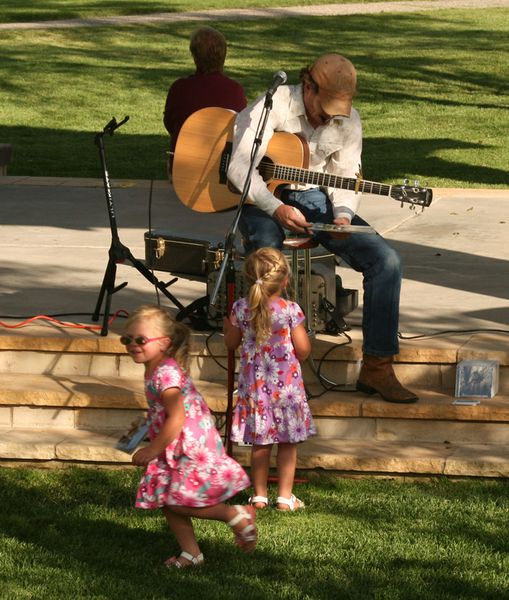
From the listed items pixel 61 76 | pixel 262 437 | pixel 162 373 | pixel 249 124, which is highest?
pixel 249 124

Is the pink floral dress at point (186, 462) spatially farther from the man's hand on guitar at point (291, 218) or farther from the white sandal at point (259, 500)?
the man's hand on guitar at point (291, 218)

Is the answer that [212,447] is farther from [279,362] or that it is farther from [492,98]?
[492,98]

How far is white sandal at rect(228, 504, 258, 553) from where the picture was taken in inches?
228

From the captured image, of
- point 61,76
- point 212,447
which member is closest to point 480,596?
point 212,447

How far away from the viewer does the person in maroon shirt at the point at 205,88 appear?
11.9 metres

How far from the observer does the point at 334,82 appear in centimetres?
695

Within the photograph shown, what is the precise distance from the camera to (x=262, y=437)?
6414mm

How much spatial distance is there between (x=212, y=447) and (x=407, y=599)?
3.35ft

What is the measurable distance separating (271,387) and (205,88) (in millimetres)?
5967

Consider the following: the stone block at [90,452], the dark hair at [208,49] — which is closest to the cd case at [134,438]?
the stone block at [90,452]

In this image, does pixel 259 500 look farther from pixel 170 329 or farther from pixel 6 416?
pixel 6 416

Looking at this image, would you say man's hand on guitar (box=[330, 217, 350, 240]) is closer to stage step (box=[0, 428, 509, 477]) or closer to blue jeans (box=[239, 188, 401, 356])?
blue jeans (box=[239, 188, 401, 356])

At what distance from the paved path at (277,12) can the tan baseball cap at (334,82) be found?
81.6 ft

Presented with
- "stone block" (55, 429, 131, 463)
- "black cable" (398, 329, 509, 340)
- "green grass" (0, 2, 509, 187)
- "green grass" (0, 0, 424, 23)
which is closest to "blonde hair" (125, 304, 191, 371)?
"stone block" (55, 429, 131, 463)
